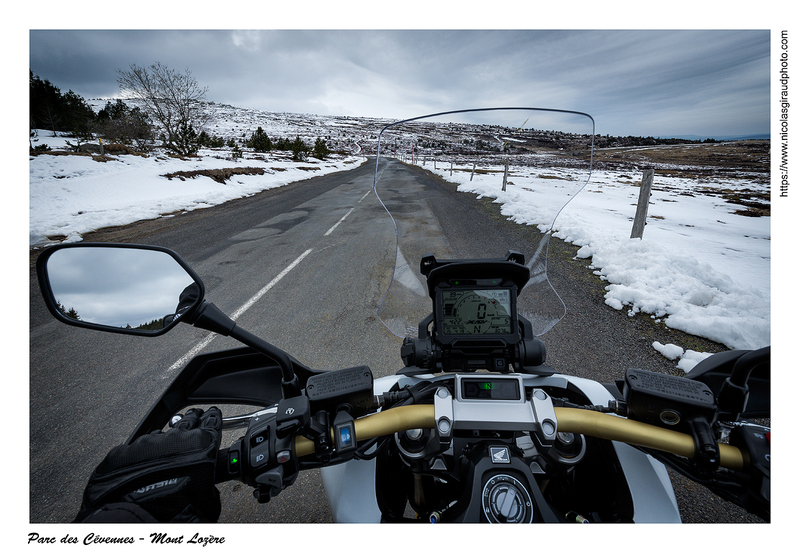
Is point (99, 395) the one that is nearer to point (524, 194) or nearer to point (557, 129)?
point (524, 194)

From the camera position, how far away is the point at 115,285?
1.40 meters

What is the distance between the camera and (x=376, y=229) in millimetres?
8578

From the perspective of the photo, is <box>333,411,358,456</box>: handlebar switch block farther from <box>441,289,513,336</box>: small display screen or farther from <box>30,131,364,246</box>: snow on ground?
<box>30,131,364,246</box>: snow on ground

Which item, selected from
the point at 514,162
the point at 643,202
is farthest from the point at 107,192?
the point at 643,202

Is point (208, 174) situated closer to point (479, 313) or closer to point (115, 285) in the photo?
point (115, 285)

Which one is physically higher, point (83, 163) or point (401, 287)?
point (83, 163)

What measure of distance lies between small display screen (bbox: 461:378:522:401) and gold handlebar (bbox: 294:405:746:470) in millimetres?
140

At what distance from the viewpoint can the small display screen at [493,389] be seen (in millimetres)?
1079

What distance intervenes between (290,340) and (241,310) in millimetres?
1220

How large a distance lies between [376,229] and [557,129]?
7.03 metres

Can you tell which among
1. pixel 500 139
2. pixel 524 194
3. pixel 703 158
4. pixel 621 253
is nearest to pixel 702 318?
pixel 621 253

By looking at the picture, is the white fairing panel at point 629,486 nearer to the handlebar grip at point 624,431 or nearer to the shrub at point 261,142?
the handlebar grip at point 624,431

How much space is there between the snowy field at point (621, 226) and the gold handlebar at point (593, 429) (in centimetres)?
112

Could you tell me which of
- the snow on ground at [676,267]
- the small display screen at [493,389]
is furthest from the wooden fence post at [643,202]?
the small display screen at [493,389]
